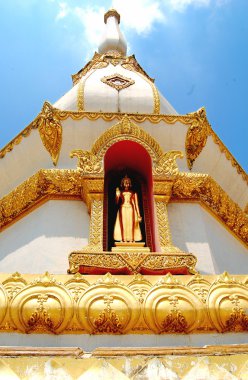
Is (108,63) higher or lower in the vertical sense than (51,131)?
higher

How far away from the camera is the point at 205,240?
6746 mm

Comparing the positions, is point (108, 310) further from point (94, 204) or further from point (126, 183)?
point (126, 183)

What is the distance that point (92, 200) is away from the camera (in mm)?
6891

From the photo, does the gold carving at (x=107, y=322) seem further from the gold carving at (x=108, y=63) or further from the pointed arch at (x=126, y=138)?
the gold carving at (x=108, y=63)

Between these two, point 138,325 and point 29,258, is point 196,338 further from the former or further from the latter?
point 29,258

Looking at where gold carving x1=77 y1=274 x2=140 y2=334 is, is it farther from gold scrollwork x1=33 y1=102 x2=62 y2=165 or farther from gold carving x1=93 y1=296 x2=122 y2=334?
gold scrollwork x1=33 y1=102 x2=62 y2=165

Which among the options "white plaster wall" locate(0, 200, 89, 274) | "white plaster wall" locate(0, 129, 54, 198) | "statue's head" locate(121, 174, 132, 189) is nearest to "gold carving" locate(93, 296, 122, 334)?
"white plaster wall" locate(0, 200, 89, 274)

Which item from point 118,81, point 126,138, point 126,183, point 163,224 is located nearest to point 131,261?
point 163,224

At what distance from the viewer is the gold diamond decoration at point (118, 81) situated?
946cm

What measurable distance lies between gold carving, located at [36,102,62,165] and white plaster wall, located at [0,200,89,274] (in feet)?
3.22

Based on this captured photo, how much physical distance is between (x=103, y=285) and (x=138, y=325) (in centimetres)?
52

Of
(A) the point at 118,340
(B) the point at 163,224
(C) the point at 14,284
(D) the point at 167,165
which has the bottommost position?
(A) the point at 118,340

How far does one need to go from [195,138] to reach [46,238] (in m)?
3.12

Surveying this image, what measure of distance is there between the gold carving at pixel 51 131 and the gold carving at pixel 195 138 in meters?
2.23
